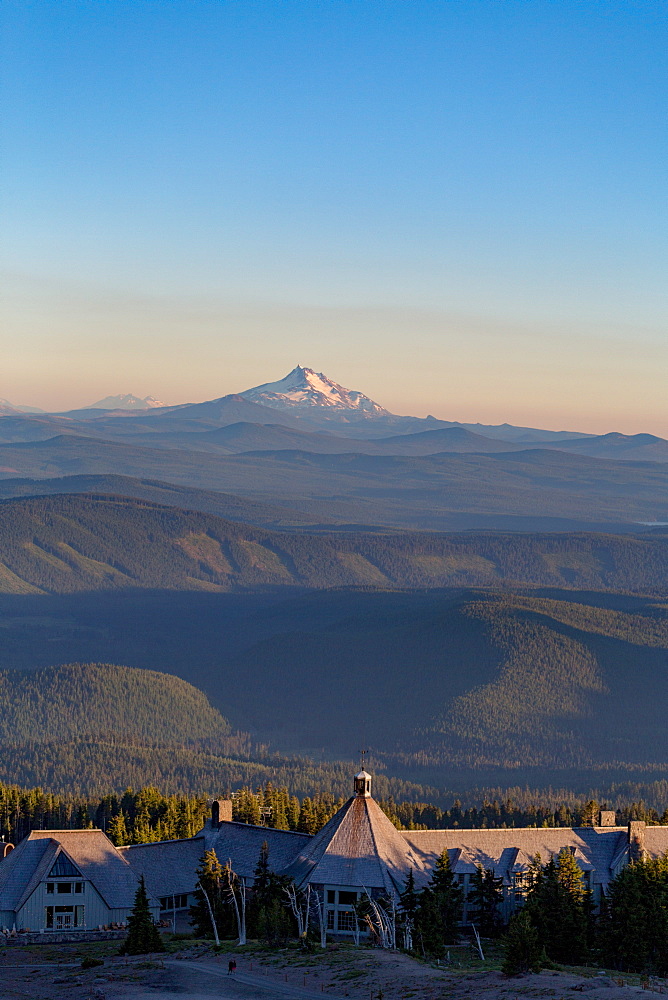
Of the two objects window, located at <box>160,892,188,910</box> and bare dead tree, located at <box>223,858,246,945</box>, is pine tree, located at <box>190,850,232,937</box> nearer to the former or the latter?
bare dead tree, located at <box>223,858,246,945</box>

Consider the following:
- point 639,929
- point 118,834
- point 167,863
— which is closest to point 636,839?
point 639,929

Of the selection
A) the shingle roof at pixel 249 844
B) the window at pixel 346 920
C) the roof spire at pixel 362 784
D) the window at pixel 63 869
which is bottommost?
the window at pixel 346 920

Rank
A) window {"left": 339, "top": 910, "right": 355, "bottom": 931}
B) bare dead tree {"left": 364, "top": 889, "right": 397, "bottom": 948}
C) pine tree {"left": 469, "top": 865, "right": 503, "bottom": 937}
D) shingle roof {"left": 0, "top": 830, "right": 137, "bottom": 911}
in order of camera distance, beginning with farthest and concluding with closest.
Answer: shingle roof {"left": 0, "top": 830, "right": 137, "bottom": 911} < pine tree {"left": 469, "top": 865, "right": 503, "bottom": 937} < window {"left": 339, "top": 910, "right": 355, "bottom": 931} < bare dead tree {"left": 364, "top": 889, "right": 397, "bottom": 948}

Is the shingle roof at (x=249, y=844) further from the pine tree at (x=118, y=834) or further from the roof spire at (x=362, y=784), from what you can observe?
the pine tree at (x=118, y=834)

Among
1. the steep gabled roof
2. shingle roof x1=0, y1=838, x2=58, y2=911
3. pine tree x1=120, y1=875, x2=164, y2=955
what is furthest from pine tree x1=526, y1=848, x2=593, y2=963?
shingle roof x1=0, y1=838, x2=58, y2=911

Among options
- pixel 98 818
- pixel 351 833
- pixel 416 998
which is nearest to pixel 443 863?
pixel 351 833

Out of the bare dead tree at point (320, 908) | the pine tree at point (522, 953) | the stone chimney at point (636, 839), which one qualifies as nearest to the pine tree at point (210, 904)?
the bare dead tree at point (320, 908)
